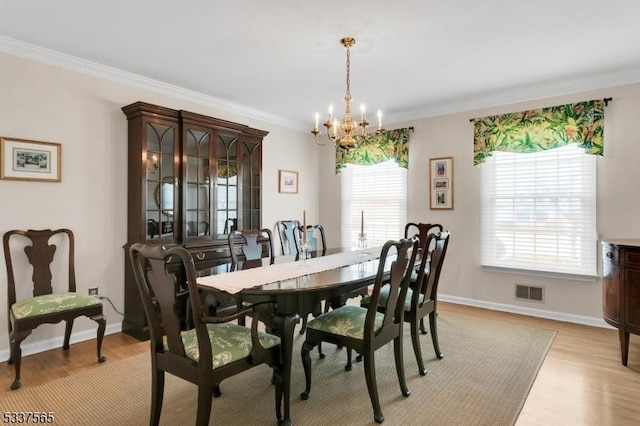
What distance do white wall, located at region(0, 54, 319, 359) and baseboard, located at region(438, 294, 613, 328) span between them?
151 inches

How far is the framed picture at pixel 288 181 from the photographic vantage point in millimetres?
5332

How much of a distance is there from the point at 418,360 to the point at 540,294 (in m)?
2.26

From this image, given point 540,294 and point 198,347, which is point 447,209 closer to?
point 540,294

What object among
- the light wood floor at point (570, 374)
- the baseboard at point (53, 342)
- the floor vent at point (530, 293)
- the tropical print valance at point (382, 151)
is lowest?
the light wood floor at point (570, 374)

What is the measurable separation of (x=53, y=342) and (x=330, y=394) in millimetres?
2505

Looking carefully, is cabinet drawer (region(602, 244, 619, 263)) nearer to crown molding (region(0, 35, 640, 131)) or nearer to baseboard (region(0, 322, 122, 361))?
crown molding (region(0, 35, 640, 131))

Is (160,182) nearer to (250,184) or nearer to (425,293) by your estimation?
(250,184)

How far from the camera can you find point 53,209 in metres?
3.17

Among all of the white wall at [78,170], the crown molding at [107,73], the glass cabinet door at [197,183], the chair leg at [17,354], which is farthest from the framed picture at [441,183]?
the chair leg at [17,354]

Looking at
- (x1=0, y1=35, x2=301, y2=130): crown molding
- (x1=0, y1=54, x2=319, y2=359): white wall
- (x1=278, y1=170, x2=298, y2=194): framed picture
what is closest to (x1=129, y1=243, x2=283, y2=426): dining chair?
(x1=0, y1=54, x2=319, y2=359): white wall

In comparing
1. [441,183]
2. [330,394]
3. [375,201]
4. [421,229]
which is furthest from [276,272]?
[375,201]

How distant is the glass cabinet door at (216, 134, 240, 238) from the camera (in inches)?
161

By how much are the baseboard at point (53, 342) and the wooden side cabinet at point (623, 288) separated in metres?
4.35

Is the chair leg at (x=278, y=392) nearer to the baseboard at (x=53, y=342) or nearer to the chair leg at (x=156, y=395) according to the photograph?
the chair leg at (x=156, y=395)
